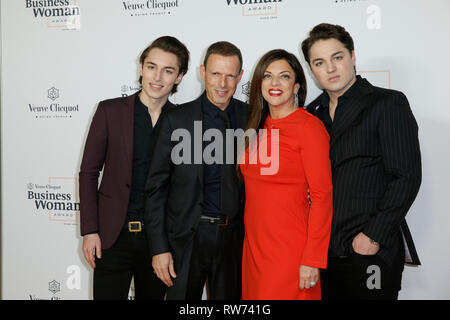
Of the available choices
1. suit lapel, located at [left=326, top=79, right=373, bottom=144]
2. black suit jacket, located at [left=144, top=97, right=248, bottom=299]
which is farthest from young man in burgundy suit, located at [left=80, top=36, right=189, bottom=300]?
suit lapel, located at [left=326, top=79, right=373, bottom=144]

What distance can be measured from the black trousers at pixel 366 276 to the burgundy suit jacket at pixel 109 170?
1.22 metres

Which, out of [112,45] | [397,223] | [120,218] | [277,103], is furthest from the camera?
[112,45]

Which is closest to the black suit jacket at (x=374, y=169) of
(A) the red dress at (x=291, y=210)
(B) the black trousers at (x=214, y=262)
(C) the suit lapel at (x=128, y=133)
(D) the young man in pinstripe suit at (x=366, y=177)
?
(D) the young man in pinstripe suit at (x=366, y=177)

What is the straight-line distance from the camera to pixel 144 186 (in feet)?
6.73

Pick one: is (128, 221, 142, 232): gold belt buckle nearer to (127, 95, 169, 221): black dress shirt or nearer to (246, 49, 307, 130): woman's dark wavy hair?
(127, 95, 169, 221): black dress shirt

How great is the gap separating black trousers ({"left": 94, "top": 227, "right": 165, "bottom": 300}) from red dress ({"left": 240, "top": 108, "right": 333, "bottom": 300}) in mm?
642

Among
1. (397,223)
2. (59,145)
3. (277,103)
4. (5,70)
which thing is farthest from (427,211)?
(5,70)

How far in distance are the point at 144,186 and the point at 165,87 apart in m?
0.59

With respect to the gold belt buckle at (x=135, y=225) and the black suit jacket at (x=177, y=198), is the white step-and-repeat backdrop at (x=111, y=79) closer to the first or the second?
the black suit jacket at (x=177, y=198)

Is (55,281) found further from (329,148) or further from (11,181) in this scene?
(329,148)

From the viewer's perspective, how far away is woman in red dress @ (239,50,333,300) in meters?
1.68

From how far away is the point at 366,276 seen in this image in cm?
176

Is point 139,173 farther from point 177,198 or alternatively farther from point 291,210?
point 291,210

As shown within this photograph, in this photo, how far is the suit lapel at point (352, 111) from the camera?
5.90 feet
